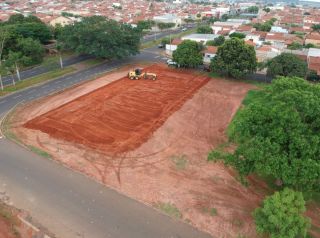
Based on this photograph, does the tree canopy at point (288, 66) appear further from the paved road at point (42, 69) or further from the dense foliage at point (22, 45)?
the dense foliage at point (22, 45)

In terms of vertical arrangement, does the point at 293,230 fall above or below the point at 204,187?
above

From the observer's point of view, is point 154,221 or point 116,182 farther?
point 116,182

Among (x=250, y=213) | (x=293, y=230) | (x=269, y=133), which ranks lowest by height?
(x=250, y=213)

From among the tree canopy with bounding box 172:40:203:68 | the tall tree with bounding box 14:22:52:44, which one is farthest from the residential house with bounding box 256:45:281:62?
the tall tree with bounding box 14:22:52:44

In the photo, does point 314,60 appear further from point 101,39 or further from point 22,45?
point 22,45

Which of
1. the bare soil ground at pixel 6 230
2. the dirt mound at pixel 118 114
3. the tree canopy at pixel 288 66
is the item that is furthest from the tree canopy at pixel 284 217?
the tree canopy at pixel 288 66

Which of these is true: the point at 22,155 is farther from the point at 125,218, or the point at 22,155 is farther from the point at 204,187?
the point at 204,187

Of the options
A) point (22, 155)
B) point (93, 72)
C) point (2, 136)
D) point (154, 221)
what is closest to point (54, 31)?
point (93, 72)
